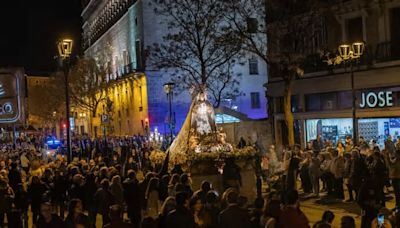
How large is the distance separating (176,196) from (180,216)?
12.4 inches

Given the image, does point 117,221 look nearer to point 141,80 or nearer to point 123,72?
point 141,80

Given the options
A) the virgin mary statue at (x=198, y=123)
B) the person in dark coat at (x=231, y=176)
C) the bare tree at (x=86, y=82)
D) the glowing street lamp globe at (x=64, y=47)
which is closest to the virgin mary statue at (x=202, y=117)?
the virgin mary statue at (x=198, y=123)

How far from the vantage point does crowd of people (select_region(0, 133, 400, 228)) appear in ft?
28.9

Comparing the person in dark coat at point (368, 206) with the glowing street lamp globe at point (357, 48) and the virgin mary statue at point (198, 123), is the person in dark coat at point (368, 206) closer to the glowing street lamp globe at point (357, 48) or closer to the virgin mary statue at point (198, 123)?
the virgin mary statue at point (198, 123)

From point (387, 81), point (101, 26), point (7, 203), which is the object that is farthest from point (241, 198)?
point (101, 26)

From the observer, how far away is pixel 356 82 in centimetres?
3053

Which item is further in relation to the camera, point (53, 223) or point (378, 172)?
point (378, 172)

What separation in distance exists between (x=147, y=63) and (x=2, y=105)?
1881 inches

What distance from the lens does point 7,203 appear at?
13.7 m

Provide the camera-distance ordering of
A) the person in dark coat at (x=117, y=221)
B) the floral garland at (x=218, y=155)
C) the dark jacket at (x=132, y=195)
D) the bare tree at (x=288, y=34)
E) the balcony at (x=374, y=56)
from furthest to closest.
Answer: the balcony at (x=374, y=56)
the bare tree at (x=288, y=34)
the floral garland at (x=218, y=155)
the dark jacket at (x=132, y=195)
the person in dark coat at (x=117, y=221)

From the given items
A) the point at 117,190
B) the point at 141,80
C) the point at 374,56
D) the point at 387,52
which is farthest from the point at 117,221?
the point at 141,80

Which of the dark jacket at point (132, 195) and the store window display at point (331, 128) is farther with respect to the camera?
the store window display at point (331, 128)

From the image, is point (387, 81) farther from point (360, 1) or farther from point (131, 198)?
point (131, 198)

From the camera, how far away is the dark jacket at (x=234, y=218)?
28.7 ft
